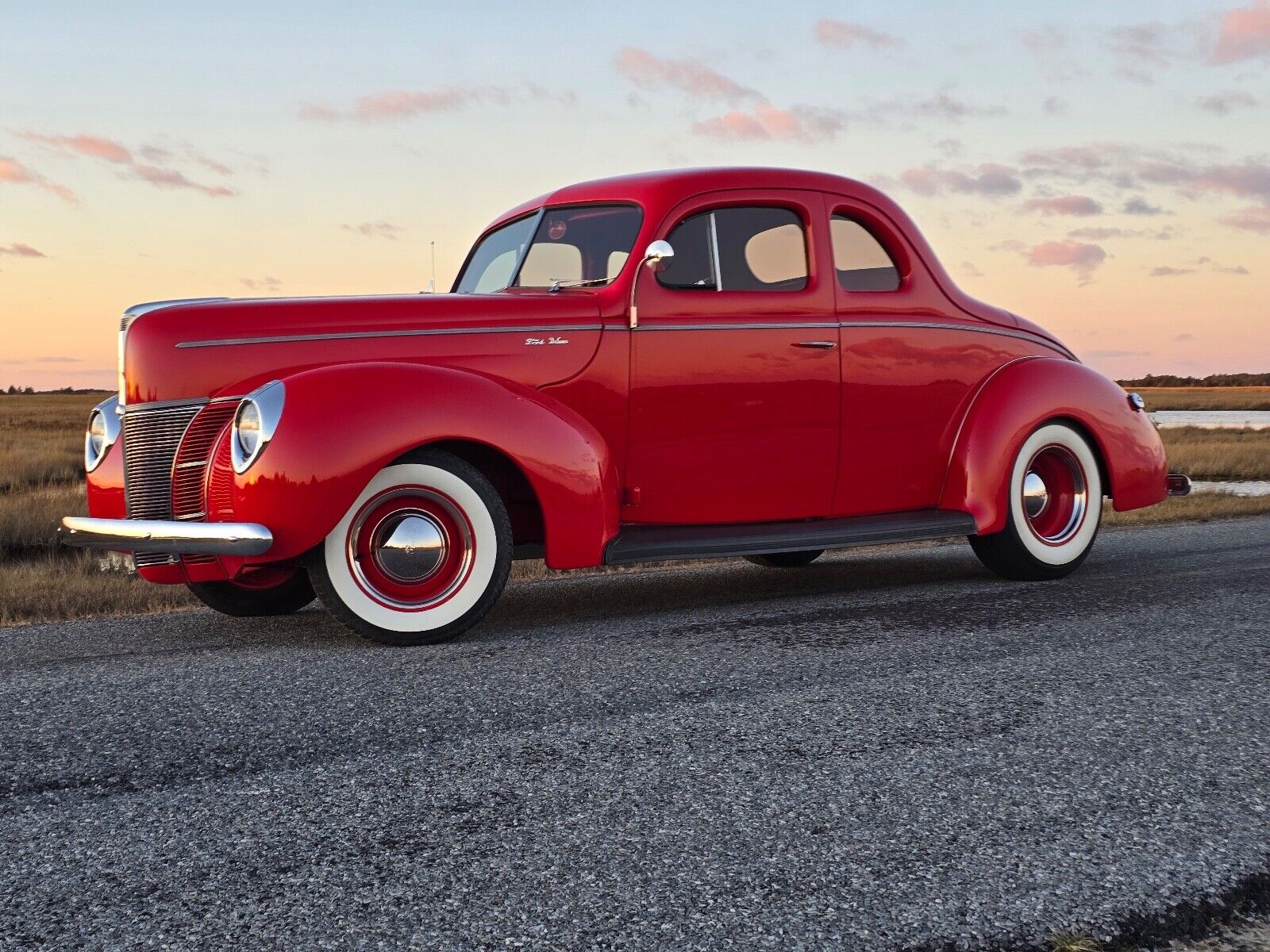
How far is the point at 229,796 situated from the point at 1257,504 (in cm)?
1168

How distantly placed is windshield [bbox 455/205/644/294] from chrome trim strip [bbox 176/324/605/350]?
0.45 metres

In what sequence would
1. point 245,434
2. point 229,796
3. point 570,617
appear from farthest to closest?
point 570,617
point 245,434
point 229,796

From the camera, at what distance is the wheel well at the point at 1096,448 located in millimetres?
6590

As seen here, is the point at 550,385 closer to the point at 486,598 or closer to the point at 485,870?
the point at 486,598

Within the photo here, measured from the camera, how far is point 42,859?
2477 mm

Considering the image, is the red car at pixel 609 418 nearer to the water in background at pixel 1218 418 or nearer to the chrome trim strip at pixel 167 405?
the chrome trim strip at pixel 167 405

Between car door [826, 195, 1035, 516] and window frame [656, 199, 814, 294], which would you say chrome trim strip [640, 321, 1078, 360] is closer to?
car door [826, 195, 1035, 516]

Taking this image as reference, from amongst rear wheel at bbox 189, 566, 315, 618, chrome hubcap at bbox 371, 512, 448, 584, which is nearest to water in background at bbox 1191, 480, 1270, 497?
rear wheel at bbox 189, 566, 315, 618

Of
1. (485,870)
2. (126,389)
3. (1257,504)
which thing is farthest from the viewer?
(1257,504)

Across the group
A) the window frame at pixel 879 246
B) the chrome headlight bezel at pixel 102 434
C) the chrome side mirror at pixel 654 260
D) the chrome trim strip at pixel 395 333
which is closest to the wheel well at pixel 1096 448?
the window frame at pixel 879 246

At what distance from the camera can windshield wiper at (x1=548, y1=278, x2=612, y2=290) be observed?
5.63 meters

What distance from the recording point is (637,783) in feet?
9.46

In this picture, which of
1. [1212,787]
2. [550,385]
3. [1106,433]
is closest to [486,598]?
[550,385]

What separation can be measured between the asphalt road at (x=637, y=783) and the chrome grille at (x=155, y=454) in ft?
1.82
